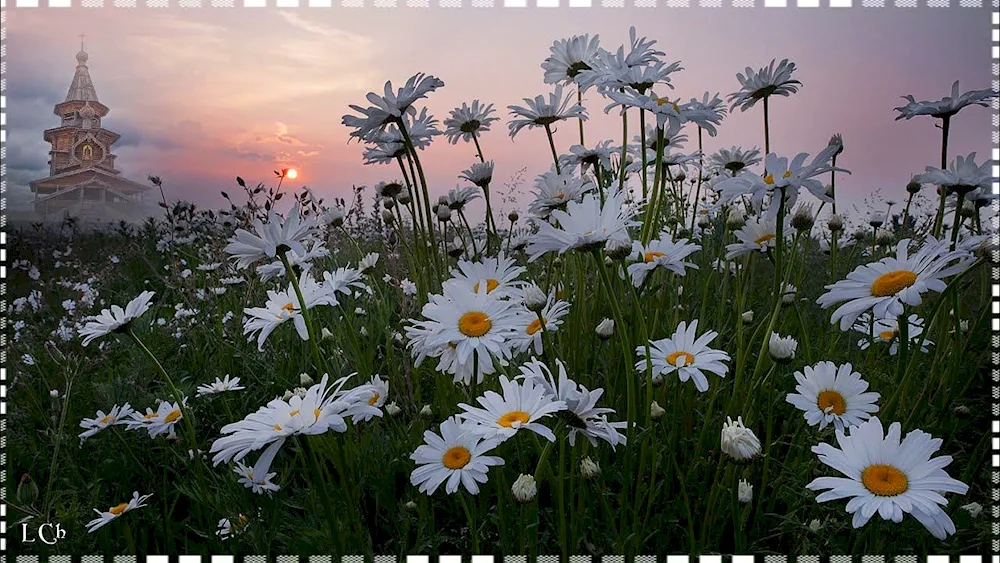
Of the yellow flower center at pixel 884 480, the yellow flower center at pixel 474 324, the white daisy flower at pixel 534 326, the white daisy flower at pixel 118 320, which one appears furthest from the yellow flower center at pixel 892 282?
the white daisy flower at pixel 118 320

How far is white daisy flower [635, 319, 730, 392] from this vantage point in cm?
122

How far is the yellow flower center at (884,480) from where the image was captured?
93cm

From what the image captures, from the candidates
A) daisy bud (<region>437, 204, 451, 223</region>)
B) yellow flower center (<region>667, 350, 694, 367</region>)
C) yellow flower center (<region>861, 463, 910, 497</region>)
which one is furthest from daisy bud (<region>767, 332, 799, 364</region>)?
daisy bud (<region>437, 204, 451, 223</region>)

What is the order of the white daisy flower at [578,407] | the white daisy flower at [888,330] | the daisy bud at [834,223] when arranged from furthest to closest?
the daisy bud at [834,223] < the white daisy flower at [888,330] < the white daisy flower at [578,407]

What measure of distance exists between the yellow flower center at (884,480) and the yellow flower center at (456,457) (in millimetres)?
582

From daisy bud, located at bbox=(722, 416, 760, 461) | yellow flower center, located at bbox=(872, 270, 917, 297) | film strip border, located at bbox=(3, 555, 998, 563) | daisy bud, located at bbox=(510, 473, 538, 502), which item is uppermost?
yellow flower center, located at bbox=(872, 270, 917, 297)

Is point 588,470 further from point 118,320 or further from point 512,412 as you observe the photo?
point 118,320

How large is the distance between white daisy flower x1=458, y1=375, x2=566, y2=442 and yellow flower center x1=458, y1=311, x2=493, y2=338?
111 mm

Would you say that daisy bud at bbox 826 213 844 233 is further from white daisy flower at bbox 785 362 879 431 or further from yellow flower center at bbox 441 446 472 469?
yellow flower center at bbox 441 446 472 469

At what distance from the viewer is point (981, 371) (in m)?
1.89

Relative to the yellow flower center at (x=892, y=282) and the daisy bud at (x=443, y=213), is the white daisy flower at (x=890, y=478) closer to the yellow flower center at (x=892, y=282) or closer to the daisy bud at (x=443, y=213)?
the yellow flower center at (x=892, y=282)

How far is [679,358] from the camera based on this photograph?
1279 millimetres

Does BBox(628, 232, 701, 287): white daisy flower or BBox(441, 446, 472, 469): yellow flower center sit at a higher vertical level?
BBox(628, 232, 701, 287): white daisy flower

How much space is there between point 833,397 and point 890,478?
32 centimetres
